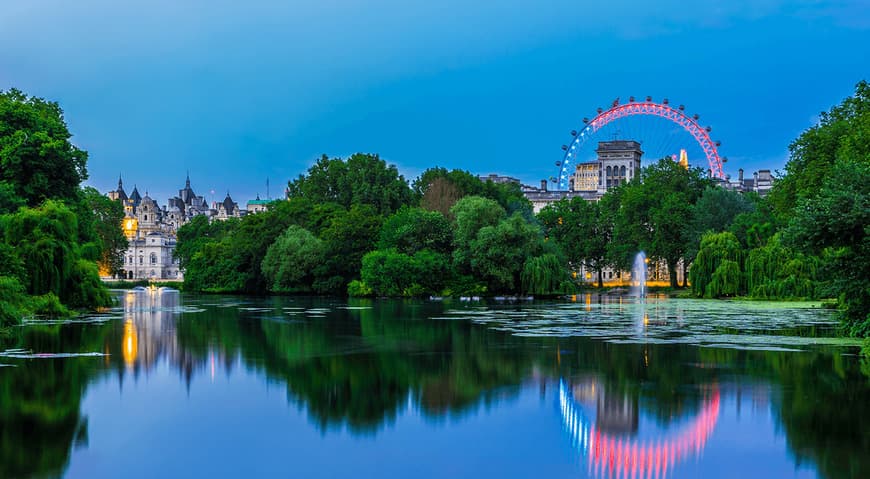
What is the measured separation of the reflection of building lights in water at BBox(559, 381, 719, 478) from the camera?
942 cm

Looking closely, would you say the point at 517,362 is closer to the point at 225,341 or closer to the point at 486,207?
the point at 225,341

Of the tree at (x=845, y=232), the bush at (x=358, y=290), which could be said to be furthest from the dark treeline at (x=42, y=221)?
the tree at (x=845, y=232)

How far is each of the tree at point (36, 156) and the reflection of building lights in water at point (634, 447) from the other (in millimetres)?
33878

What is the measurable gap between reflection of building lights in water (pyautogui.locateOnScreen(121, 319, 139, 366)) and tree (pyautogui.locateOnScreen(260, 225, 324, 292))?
135ft

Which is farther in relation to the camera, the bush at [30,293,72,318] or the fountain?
the fountain

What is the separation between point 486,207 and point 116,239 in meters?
69.1

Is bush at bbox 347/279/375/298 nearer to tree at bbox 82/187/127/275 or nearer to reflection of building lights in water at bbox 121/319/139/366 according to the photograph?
reflection of building lights in water at bbox 121/319/139/366

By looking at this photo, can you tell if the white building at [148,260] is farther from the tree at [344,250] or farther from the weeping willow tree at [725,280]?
the weeping willow tree at [725,280]

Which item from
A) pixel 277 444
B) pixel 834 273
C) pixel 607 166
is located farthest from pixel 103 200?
pixel 607 166

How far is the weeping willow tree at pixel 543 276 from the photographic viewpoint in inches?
2247

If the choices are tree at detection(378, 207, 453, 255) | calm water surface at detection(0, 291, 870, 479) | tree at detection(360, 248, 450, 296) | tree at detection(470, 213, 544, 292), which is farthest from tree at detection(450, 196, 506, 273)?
calm water surface at detection(0, 291, 870, 479)

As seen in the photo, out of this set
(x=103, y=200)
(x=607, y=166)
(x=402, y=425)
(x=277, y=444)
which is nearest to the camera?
(x=277, y=444)

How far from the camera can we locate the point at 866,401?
12.8m

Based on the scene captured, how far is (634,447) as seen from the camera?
34.0 feet
